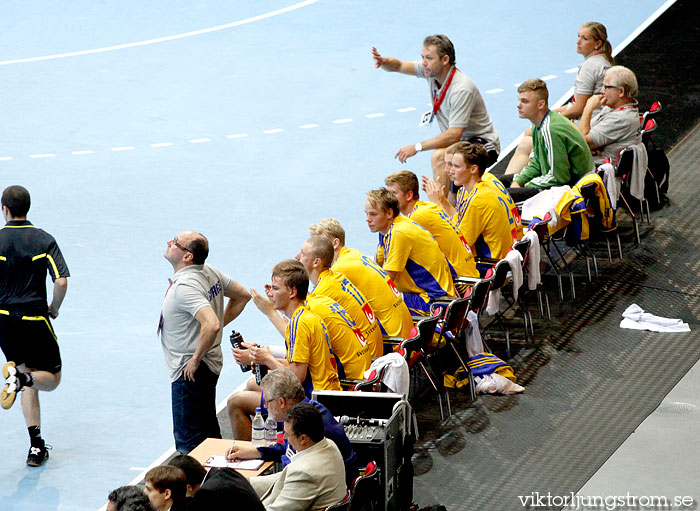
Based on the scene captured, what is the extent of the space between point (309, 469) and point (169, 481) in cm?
72

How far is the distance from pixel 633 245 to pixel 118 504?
649 cm

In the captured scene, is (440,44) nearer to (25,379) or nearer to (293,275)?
(293,275)

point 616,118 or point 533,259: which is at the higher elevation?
point 616,118

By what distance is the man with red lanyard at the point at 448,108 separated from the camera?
1032cm

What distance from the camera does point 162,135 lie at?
13898 millimetres

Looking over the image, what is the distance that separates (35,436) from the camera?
760cm

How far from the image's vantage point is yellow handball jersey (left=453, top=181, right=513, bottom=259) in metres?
8.79

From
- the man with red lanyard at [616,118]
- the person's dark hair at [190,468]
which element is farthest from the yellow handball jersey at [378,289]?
the man with red lanyard at [616,118]

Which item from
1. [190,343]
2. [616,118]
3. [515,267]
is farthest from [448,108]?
[190,343]

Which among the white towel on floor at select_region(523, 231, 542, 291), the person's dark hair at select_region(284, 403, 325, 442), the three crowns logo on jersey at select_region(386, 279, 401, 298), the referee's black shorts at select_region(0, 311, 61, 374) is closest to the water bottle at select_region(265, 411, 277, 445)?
the person's dark hair at select_region(284, 403, 325, 442)

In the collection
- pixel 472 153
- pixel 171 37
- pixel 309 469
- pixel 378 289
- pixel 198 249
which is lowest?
pixel 309 469

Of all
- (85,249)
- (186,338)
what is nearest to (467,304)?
(186,338)

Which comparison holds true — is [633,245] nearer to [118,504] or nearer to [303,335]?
[303,335]

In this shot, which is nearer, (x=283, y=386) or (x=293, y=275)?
(x=283, y=386)
